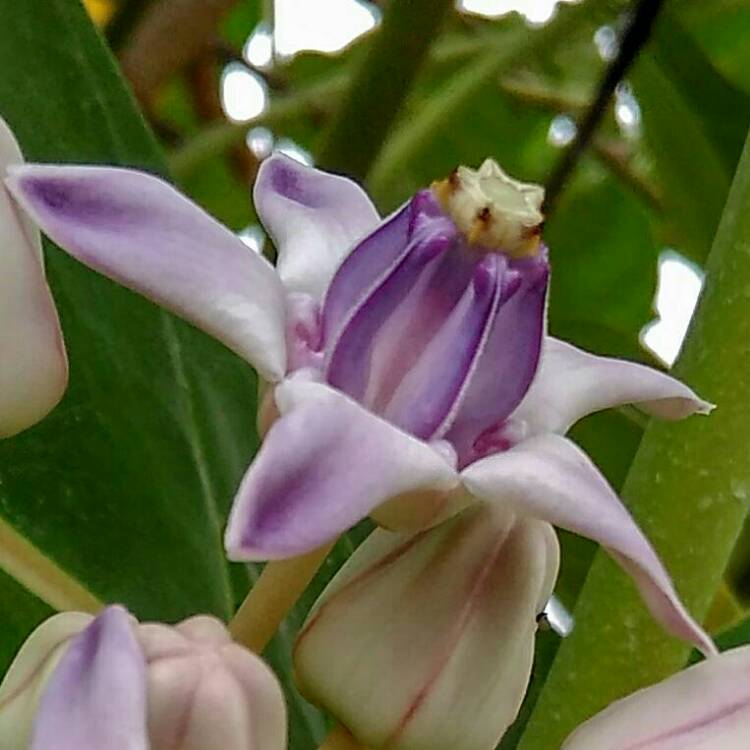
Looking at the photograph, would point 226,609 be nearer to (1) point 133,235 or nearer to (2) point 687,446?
(2) point 687,446

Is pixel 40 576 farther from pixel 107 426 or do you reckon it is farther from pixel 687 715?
pixel 687 715

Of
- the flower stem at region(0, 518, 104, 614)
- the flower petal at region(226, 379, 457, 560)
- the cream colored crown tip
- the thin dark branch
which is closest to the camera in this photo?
the flower petal at region(226, 379, 457, 560)

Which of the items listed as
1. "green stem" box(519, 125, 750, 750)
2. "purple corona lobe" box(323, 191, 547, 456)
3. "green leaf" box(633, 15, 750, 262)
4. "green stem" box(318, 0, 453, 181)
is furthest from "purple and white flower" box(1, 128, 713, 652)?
"green leaf" box(633, 15, 750, 262)

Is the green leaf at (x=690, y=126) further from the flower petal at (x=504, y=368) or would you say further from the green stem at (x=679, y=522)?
the flower petal at (x=504, y=368)

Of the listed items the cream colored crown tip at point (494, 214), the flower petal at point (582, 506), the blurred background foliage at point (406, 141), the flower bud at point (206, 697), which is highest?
the cream colored crown tip at point (494, 214)

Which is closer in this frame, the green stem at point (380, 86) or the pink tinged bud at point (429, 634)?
the pink tinged bud at point (429, 634)

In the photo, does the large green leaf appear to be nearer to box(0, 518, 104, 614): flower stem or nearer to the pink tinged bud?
box(0, 518, 104, 614): flower stem

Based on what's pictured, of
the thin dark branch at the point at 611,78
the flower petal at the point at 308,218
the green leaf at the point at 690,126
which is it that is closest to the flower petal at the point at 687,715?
the flower petal at the point at 308,218
